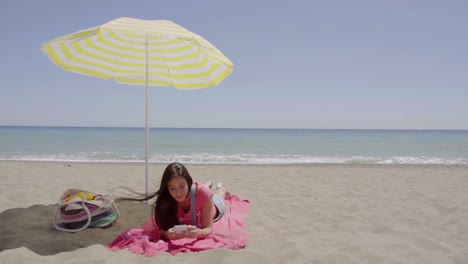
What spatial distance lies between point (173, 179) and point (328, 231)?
1.75 m

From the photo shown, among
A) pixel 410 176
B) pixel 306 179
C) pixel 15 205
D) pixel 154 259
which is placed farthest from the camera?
pixel 410 176

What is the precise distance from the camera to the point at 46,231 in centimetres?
331

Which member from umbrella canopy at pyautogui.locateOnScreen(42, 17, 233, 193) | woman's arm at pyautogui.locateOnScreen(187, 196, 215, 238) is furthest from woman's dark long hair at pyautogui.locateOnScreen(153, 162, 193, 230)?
umbrella canopy at pyautogui.locateOnScreen(42, 17, 233, 193)

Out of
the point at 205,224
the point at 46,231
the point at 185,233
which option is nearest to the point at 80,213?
the point at 46,231

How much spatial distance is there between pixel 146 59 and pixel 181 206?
5.68 feet

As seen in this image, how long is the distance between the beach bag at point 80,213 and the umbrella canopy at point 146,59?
70cm

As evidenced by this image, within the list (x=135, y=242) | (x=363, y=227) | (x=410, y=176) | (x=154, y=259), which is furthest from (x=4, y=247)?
(x=410, y=176)

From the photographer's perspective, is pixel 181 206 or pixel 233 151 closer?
pixel 181 206

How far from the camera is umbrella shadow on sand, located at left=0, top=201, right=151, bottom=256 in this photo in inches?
113

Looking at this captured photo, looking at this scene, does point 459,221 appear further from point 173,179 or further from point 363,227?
point 173,179

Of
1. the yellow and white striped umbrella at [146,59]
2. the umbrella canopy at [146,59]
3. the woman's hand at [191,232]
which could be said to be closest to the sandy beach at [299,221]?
the woman's hand at [191,232]

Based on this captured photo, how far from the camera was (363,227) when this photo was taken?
144 inches

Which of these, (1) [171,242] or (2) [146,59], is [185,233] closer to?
(1) [171,242]

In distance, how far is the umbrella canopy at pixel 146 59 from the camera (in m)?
3.85
